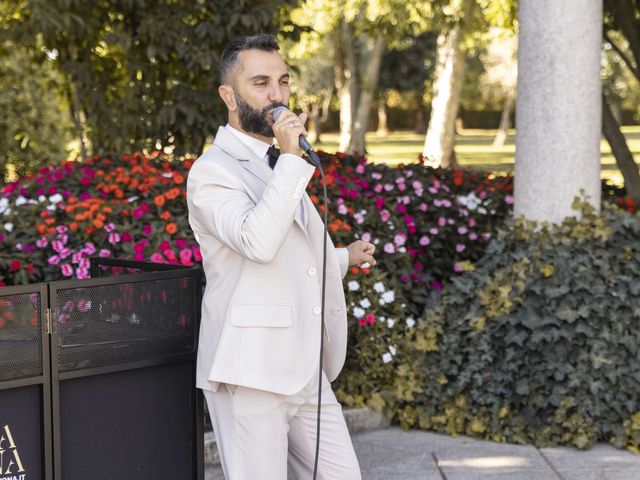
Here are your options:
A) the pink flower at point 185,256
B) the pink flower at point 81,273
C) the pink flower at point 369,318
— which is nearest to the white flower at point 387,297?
the pink flower at point 369,318

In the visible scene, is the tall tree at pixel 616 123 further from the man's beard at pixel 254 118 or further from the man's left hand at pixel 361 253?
the man's beard at pixel 254 118

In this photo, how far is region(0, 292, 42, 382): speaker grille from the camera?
2.93m

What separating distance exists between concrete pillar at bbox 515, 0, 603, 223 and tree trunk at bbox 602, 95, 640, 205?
1.86m

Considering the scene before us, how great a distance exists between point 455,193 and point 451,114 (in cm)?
1433

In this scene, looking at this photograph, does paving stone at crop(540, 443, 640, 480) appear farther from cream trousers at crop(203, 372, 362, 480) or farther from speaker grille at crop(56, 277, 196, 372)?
speaker grille at crop(56, 277, 196, 372)

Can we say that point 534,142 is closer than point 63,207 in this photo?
Yes

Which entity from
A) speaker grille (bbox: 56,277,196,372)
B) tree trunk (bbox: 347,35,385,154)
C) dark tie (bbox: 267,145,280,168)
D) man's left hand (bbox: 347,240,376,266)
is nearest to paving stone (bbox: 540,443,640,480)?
man's left hand (bbox: 347,240,376,266)

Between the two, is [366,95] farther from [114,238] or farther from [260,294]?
[260,294]

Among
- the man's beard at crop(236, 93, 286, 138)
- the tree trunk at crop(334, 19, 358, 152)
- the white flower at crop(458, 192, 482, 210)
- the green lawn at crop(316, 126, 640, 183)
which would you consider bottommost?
the white flower at crop(458, 192, 482, 210)

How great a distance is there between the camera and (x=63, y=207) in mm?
5984

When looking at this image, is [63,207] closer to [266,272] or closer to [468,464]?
[468,464]

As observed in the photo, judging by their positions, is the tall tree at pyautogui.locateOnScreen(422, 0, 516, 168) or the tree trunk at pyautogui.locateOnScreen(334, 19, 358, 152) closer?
the tall tree at pyautogui.locateOnScreen(422, 0, 516, 168)

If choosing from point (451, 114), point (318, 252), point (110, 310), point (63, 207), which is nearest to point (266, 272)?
point (318, 252)

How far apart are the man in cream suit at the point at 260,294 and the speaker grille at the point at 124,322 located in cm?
21
